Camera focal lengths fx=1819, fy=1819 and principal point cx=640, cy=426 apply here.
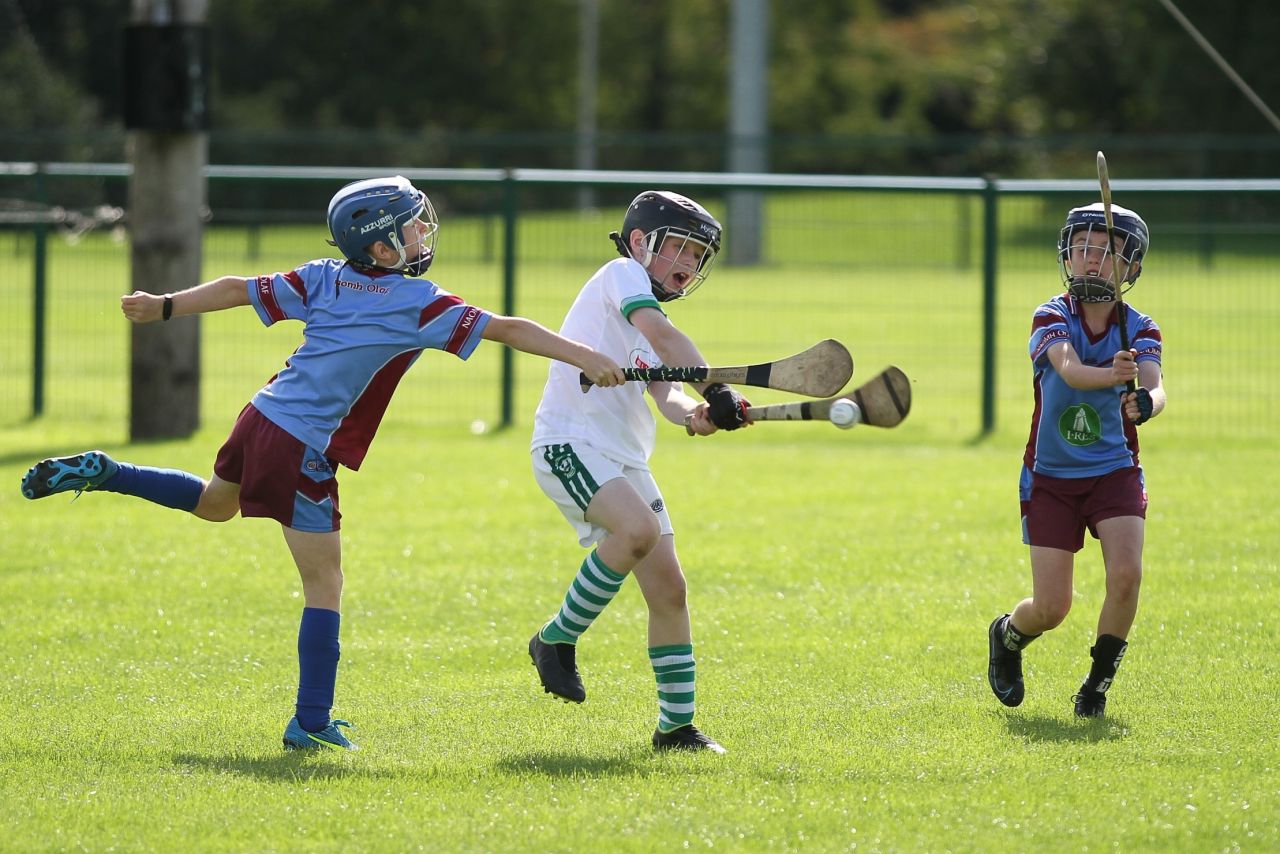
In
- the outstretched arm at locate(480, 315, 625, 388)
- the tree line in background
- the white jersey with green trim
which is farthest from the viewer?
the tree line in background

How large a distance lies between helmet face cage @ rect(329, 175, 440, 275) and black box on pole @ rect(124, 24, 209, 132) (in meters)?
6.65

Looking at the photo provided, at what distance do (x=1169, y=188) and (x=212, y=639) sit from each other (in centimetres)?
811

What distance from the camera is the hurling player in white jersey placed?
18.1 ft

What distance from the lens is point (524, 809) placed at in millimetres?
4852

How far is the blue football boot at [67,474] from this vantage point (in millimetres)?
5773

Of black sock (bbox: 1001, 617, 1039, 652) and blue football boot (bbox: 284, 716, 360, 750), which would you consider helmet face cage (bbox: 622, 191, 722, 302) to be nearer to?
black sock (bbox: 1001, 617, 1039, 652)

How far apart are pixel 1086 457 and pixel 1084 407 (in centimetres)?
16

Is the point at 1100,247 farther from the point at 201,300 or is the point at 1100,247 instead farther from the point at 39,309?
the point at 39,309

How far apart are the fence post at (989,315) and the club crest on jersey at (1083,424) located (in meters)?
7.08

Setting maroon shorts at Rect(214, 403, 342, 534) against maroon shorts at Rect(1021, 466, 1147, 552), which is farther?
maroon shorts at Rect(1021, 466, 1147, 552)

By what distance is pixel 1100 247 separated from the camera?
591cm

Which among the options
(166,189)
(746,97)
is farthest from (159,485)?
(746,97)

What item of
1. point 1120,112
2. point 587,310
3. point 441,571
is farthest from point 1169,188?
point 1120,112

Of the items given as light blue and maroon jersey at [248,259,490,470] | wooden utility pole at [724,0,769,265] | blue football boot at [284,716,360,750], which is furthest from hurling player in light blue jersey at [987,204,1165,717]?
wooden utility pole at [724,0,769,265]
